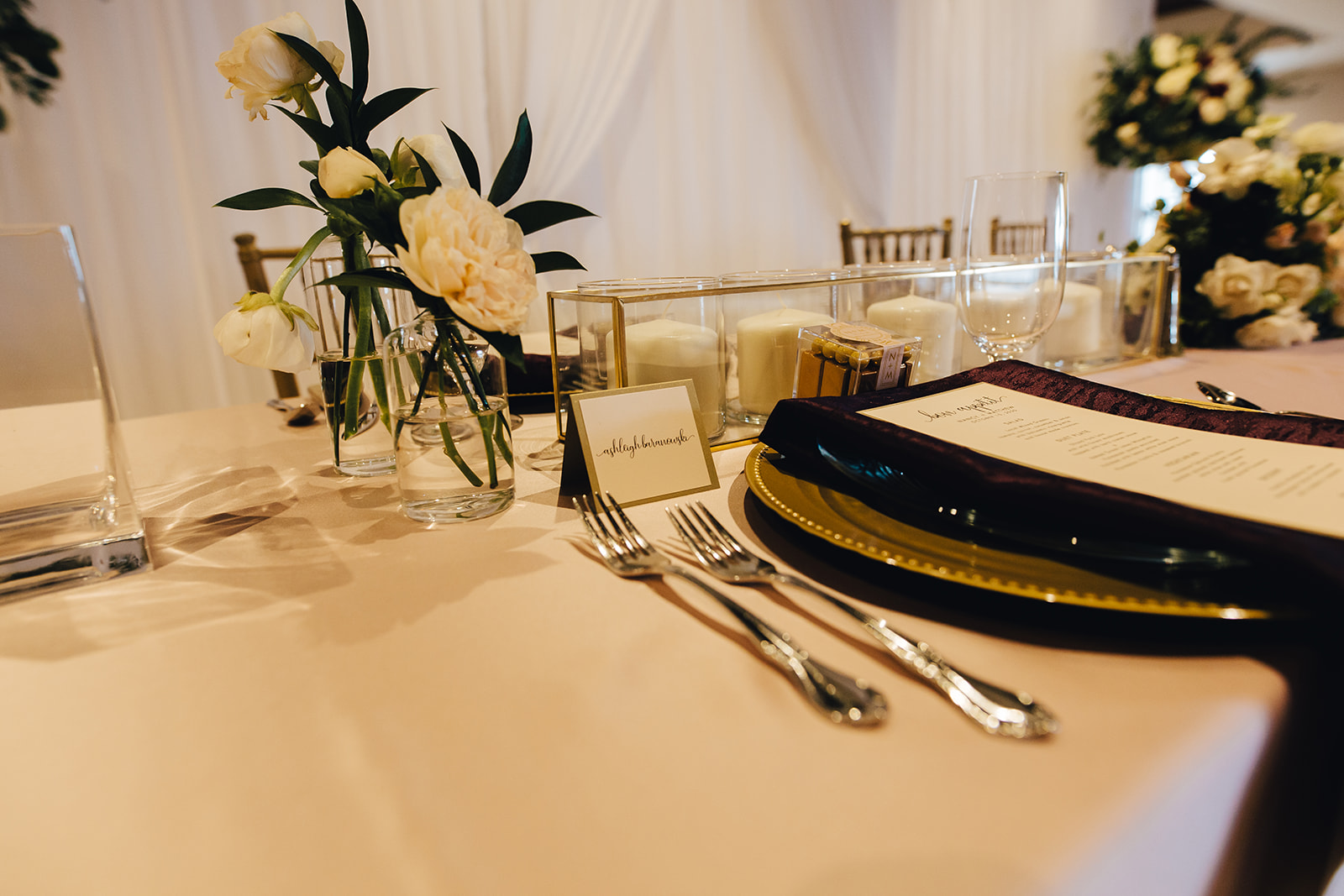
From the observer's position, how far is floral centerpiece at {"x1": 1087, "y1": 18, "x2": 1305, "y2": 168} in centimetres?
372

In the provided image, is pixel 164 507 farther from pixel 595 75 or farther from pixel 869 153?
pixel 869 153

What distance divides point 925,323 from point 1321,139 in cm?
112

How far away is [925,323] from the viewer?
0.86 metres

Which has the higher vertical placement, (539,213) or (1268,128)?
(1268,128)

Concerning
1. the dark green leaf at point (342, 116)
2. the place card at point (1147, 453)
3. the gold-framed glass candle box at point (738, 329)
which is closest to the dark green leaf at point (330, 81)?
the dark green leaf at point (342, 116)

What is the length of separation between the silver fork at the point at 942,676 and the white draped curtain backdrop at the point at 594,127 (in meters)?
1.25

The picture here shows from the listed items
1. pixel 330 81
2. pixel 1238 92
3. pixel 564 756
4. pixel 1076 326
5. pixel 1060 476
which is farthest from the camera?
pixel 1238 92

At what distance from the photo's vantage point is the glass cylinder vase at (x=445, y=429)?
0.56 m

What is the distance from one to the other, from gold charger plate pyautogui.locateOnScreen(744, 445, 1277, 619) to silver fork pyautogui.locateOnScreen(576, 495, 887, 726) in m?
0.08

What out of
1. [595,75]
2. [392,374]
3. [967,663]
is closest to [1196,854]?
[967,663]

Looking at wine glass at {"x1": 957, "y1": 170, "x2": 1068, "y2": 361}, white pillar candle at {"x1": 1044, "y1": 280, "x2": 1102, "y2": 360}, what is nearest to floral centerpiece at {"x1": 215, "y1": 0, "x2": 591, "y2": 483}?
wine glass at {"x1": 957, "y1": 170, "x2": 1068, "y2": 361}

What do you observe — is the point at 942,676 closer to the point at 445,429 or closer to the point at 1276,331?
the point at 445,429

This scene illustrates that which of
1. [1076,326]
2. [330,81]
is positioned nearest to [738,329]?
[330,81]

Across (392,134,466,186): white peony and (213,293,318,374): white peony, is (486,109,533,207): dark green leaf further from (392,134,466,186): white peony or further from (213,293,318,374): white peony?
(213,293,318,374): white peony
